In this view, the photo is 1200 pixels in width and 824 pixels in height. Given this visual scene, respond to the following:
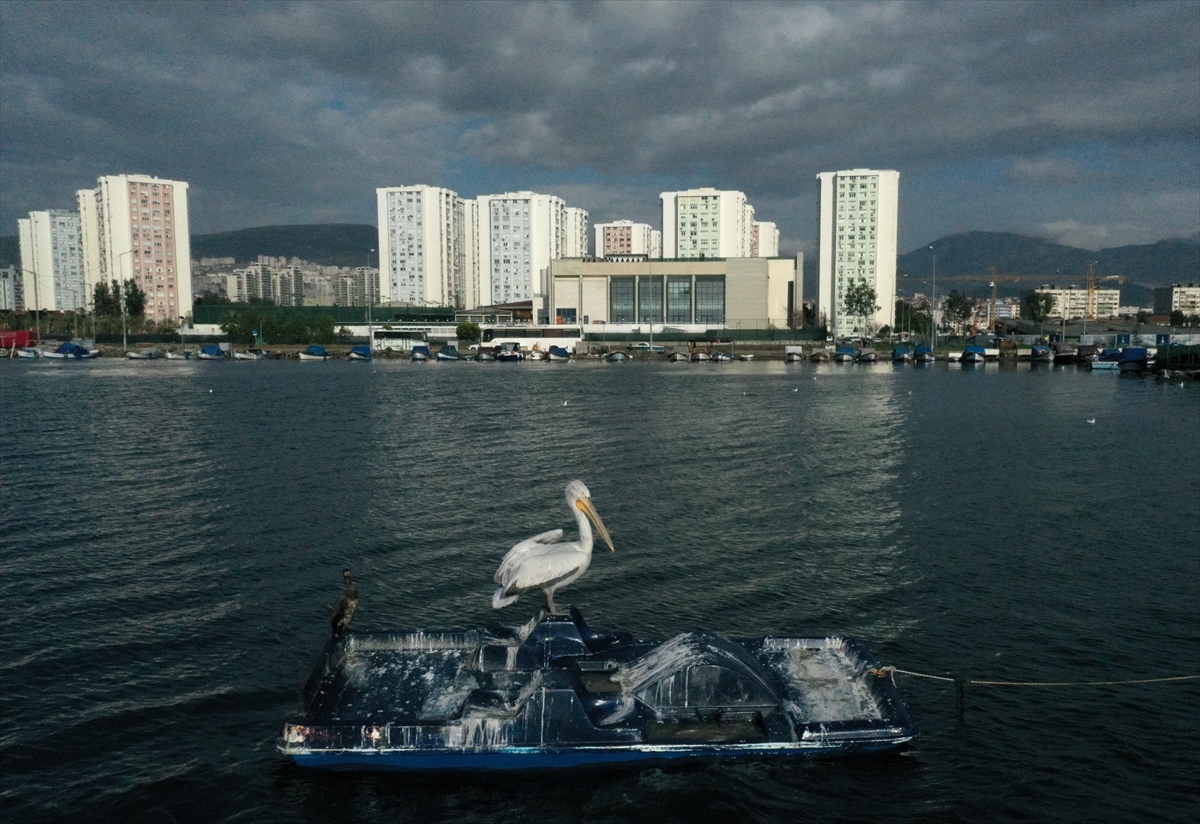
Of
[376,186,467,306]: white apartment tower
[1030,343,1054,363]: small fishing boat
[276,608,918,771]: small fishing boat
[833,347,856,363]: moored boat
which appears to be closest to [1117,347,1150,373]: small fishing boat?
[1030,343,1054,363]: small fishing boat

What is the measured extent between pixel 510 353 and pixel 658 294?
31.0 metres

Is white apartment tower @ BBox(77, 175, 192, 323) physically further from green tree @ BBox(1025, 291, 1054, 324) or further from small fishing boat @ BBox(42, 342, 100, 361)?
green tree @ BBox(1025, 291, 1054, 324)

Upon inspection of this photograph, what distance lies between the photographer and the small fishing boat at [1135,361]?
89.0m

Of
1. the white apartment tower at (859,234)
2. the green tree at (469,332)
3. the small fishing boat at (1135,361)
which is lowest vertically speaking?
the small fishing boat at (1135,361)

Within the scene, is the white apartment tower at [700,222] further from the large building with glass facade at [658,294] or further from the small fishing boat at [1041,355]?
the small fishing boat at [1041,355]

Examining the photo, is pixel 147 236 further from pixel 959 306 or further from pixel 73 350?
pixel 959 306

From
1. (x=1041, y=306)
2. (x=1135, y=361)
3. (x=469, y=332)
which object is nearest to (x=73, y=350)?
(x=469, y=332)

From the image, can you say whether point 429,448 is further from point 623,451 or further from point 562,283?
point 562,283

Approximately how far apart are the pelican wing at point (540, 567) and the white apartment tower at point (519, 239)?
171m

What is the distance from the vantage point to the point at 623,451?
3272cm

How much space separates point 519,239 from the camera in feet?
605

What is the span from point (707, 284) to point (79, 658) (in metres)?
127

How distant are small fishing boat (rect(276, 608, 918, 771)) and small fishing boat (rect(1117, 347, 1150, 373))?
Result: 9477 centimetres

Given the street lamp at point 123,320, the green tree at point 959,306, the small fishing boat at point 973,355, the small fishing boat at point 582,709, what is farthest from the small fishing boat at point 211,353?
the green tree at point 959,306
